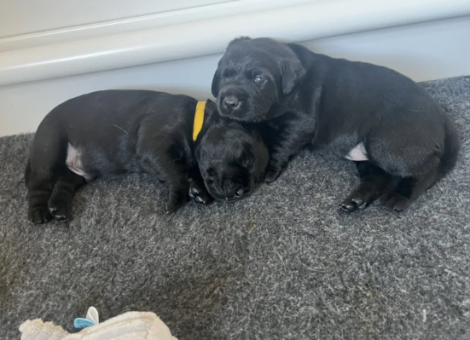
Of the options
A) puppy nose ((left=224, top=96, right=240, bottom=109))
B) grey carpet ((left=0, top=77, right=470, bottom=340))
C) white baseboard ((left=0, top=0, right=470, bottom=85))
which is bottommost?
grey carpet ((left=0, top=77, right=470, bottom=340))

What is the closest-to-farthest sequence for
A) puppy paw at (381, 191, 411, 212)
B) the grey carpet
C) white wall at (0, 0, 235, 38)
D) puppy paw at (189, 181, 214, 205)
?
the grey carpet
puppy paw at (381, 191, 411, 212)
puppy paw at (189, 181, 214, 205)
white wall at (0, 0, 235, 38)

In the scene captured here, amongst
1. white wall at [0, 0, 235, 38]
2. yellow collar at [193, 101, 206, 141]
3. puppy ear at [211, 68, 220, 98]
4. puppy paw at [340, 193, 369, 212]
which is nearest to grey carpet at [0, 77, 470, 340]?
puppy paw at [340, 193, 369, 212]

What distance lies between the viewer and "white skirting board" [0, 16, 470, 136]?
5.27 feet

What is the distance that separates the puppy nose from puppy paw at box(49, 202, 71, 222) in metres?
0.59

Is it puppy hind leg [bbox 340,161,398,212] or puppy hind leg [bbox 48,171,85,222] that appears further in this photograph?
puppy hind leg [bbox 48,171,85,222]

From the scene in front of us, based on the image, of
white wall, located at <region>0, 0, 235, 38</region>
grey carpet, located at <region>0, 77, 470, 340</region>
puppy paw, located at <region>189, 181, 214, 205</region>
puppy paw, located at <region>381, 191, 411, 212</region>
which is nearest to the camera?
grey carpet, located at <region>0, 77, 470, 340</region>

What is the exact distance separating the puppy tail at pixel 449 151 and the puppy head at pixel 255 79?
0.46 metres

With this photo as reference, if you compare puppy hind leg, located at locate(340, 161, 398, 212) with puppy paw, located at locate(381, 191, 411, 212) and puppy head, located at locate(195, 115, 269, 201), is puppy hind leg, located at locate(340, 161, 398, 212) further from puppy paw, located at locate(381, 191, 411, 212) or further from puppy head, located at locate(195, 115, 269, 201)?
puppy head, located at locate(195, 115, 269, 201)

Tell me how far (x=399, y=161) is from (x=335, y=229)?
265mm

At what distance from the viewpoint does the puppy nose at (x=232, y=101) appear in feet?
4.43

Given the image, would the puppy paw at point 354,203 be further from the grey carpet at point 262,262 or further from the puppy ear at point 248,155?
the puppy ear at point 248,155

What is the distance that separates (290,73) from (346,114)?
207 mm

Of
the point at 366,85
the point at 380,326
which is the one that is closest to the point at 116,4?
the point at 366,85

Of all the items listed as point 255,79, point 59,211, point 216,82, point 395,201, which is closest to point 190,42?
point 216,82
